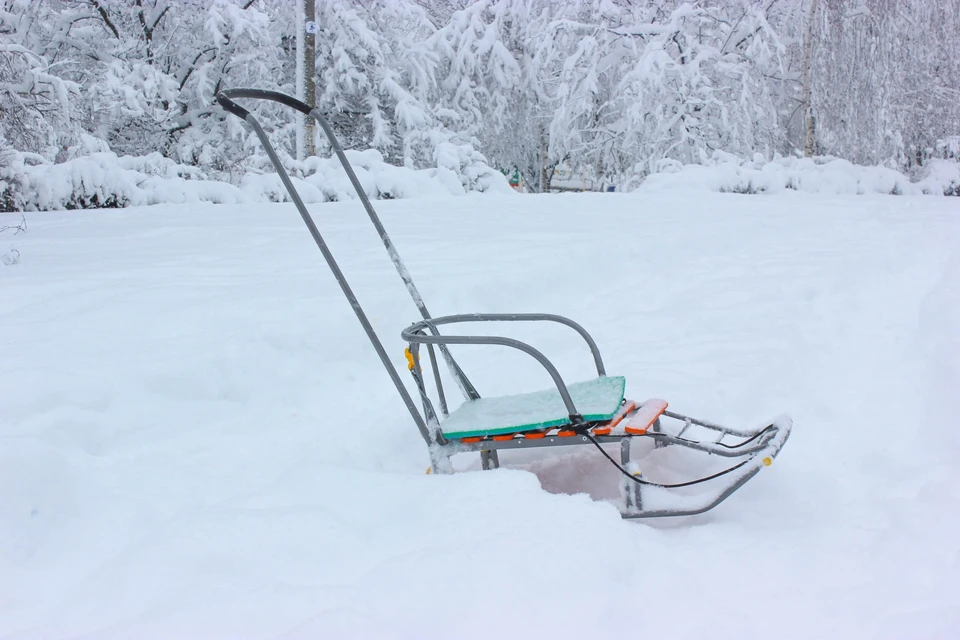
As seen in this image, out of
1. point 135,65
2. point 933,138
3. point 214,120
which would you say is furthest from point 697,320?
point 933,138

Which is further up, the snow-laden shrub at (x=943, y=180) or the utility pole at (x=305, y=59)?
the utility pole at (x=305, y=59)

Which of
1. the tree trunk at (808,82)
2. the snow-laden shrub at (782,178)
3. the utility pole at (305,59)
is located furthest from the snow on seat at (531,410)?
the tree trunk at (808,82)

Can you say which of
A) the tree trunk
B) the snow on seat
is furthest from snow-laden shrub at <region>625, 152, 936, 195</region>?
the snow on seat

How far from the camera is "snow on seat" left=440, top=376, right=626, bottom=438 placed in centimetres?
273

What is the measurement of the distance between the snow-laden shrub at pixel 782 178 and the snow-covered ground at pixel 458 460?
585 cm

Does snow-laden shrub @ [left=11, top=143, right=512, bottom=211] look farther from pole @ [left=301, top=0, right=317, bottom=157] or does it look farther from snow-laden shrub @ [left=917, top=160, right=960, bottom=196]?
snow-laden shrub @ [left=917, top=160, right=960, bottom=196]

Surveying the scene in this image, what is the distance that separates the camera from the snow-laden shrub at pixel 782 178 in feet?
40.2

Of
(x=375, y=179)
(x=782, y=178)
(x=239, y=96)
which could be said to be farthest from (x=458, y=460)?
(x=782, y=178)

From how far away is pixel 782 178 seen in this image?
12.8 m

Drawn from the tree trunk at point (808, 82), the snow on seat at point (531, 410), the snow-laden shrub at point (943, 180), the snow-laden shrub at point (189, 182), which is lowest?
the snow-laden shrub at point (943, 180)

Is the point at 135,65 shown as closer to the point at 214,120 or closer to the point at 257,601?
the point at 214,120

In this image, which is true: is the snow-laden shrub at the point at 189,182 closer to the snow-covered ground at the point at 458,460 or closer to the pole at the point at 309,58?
the pole at the point at 309,58

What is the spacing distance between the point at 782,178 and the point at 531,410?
11.6 m

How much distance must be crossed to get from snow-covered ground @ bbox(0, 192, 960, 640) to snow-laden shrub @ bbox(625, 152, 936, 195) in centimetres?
585
